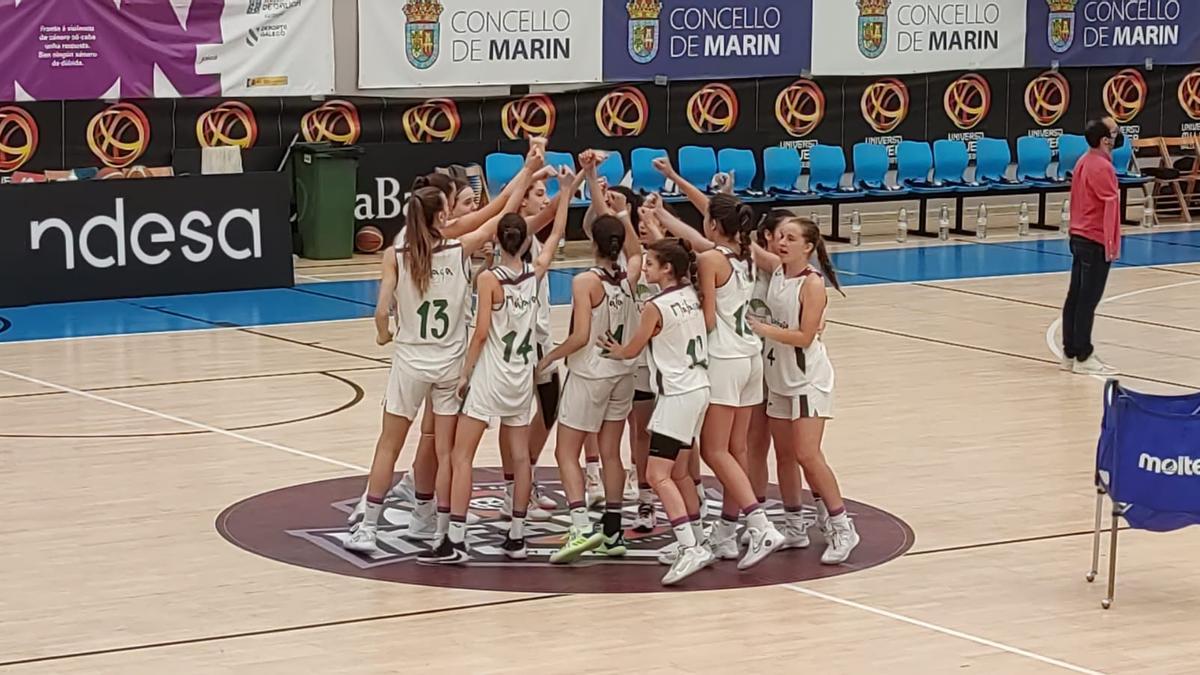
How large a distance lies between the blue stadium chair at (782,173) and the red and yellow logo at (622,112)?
161 centimetres

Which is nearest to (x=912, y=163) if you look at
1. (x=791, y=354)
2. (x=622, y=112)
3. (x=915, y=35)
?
(x=915, y=35)

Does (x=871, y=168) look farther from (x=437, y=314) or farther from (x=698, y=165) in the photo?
(x=437, y=314)

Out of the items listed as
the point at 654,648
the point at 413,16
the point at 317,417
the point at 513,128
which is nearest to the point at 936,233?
the point at 513,128

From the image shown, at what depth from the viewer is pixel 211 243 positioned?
67.8 feet

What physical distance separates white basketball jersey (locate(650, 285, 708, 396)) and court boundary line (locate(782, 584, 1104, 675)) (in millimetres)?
1124

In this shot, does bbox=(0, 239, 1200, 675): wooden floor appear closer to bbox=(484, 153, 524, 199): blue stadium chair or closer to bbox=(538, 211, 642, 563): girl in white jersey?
bbox=(538, 211, 642, 563): girl in white jersey

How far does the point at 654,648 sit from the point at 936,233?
1830cm

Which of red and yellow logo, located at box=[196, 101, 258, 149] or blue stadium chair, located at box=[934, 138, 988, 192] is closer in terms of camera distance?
red and yellow logo, located at box=[196, 101, 258, 149]

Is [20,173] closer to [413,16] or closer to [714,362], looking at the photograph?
[413,16]

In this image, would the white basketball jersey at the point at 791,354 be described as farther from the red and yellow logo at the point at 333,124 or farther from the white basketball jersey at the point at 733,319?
the red and yellow logo at the point at 333,124

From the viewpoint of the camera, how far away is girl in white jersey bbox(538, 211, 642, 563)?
10.3 m

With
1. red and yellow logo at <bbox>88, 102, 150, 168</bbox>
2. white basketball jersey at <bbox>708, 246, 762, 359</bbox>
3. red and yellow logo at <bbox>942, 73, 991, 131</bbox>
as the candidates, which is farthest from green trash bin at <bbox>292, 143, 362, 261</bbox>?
white basketball jersey at <bbox>708, 246, 762, 359</bbox>

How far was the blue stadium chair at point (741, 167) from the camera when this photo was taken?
2456 cm

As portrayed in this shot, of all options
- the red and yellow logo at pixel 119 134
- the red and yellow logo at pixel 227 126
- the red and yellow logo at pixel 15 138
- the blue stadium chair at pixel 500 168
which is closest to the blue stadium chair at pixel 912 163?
the blue stadium chair at pixel 500 168
